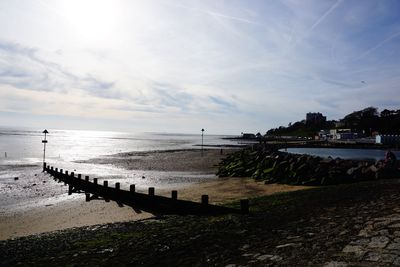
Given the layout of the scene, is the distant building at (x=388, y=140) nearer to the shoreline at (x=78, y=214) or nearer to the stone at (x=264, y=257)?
the shoreline at (x=78, y=214)

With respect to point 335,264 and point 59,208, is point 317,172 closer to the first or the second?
point 59,208

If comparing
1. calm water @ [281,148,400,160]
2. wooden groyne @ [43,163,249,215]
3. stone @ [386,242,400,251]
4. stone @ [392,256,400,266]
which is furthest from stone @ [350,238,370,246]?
calm water @ [281,148,400,160]

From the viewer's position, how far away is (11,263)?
7.98 m

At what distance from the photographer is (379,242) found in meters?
5.92

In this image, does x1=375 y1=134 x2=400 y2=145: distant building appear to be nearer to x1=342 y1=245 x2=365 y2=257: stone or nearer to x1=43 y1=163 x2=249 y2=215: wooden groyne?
x1=43 y1=163 x2=249 y2=215: wooden groyne

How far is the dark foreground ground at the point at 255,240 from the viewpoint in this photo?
19.4 ft

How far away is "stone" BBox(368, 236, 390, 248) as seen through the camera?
5786 mm

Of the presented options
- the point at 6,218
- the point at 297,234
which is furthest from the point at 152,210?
the point at 297,234

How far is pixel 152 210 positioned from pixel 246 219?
25.5 feet

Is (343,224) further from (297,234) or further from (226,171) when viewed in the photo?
(226,171)

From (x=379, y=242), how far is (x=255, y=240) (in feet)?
7.56

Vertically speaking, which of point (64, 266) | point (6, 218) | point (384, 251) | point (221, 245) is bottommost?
point (6, 218)

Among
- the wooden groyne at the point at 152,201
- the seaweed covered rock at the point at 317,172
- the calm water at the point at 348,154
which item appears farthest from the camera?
the calm water at the point at 348,154

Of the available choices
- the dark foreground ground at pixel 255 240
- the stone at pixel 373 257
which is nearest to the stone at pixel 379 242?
the dark foreground ground at pixel 255 240
